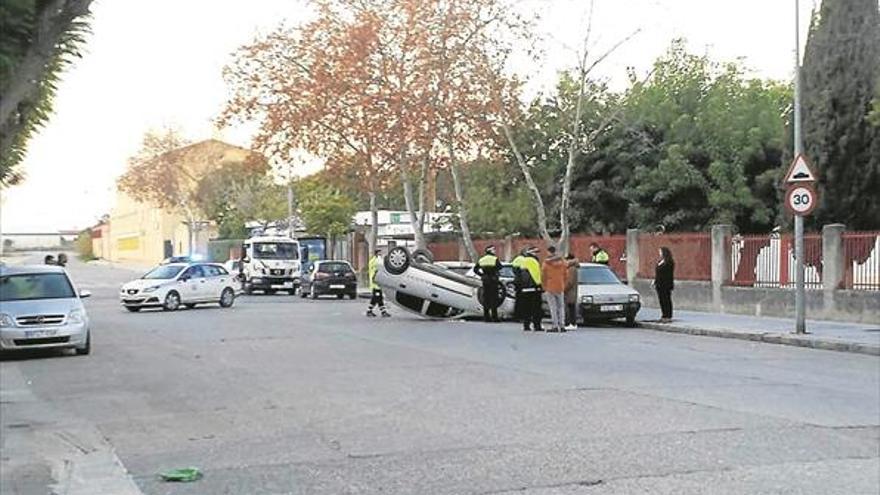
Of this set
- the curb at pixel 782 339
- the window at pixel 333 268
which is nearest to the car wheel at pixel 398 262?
the curb at pixel 782 339

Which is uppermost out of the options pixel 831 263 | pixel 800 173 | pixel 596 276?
pixel 800 173

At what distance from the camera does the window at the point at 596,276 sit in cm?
2488

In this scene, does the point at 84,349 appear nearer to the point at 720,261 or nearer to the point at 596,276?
the point at 596,276

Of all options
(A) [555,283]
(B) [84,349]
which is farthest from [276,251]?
(B) [84,349]

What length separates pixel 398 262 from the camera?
26.3 m

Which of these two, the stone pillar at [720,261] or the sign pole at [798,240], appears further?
the stone pillar at [720,261]

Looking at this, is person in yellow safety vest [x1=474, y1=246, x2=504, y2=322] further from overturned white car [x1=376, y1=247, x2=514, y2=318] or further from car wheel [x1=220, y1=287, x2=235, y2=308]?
car wheel [x1=220, y1=287, x2=235, y2=308]

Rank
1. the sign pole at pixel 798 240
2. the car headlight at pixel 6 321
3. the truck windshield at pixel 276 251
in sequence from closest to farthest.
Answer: the car headlight at pixel 6 321
the sign pole at pixel 798 240
the truck windshield at pixel 276 251

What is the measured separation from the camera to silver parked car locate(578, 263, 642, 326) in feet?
78.9

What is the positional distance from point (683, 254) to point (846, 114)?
540cm

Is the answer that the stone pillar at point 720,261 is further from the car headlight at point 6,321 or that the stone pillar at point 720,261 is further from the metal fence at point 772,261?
the car headlight at point 6,321

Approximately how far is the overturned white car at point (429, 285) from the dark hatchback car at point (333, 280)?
1435 centimetres

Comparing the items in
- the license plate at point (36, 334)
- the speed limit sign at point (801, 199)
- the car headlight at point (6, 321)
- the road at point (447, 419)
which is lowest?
the road at point (447, 419)

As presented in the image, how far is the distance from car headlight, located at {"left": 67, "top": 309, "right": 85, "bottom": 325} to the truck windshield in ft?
89.1
